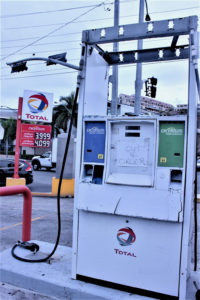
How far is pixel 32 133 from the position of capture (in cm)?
1082

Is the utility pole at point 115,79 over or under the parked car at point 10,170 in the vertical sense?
over

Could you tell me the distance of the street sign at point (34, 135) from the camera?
1069 centimetres

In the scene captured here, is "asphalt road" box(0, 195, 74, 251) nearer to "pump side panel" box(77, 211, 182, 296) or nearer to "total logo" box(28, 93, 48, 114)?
"pump side panel" box(77, 211, 182, 296)

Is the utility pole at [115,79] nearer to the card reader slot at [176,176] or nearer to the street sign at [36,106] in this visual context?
the street sign at [36,106]

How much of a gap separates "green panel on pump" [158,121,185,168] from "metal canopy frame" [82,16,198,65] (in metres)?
0.91

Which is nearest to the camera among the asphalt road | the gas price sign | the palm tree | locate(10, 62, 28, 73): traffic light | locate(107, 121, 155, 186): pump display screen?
locate(107, 121, 155, 186): pump display screen

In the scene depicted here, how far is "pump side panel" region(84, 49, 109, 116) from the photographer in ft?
10.7

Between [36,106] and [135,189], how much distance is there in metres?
8.11

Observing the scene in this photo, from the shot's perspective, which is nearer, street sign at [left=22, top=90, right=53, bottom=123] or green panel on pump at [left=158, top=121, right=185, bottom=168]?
green panel on pump at [left=158, top=121, right=185, bottom=168]

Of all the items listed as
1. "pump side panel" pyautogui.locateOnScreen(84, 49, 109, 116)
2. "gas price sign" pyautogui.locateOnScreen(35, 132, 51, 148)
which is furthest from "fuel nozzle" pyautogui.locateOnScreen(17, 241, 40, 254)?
"gas price sign" pyautogui.locateOnScreen(35, 132, 51, 148)

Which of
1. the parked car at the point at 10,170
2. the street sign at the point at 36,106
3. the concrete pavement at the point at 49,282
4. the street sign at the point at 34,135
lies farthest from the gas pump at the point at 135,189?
the parked car at the point at 10,170

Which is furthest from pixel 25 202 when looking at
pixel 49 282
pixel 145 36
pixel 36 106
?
pixel 36 106

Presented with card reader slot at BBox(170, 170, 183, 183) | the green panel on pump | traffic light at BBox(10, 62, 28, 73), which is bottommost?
card reader slot at BBox(170, 170, 183, 183)

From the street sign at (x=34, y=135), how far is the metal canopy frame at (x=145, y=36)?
751 cm
